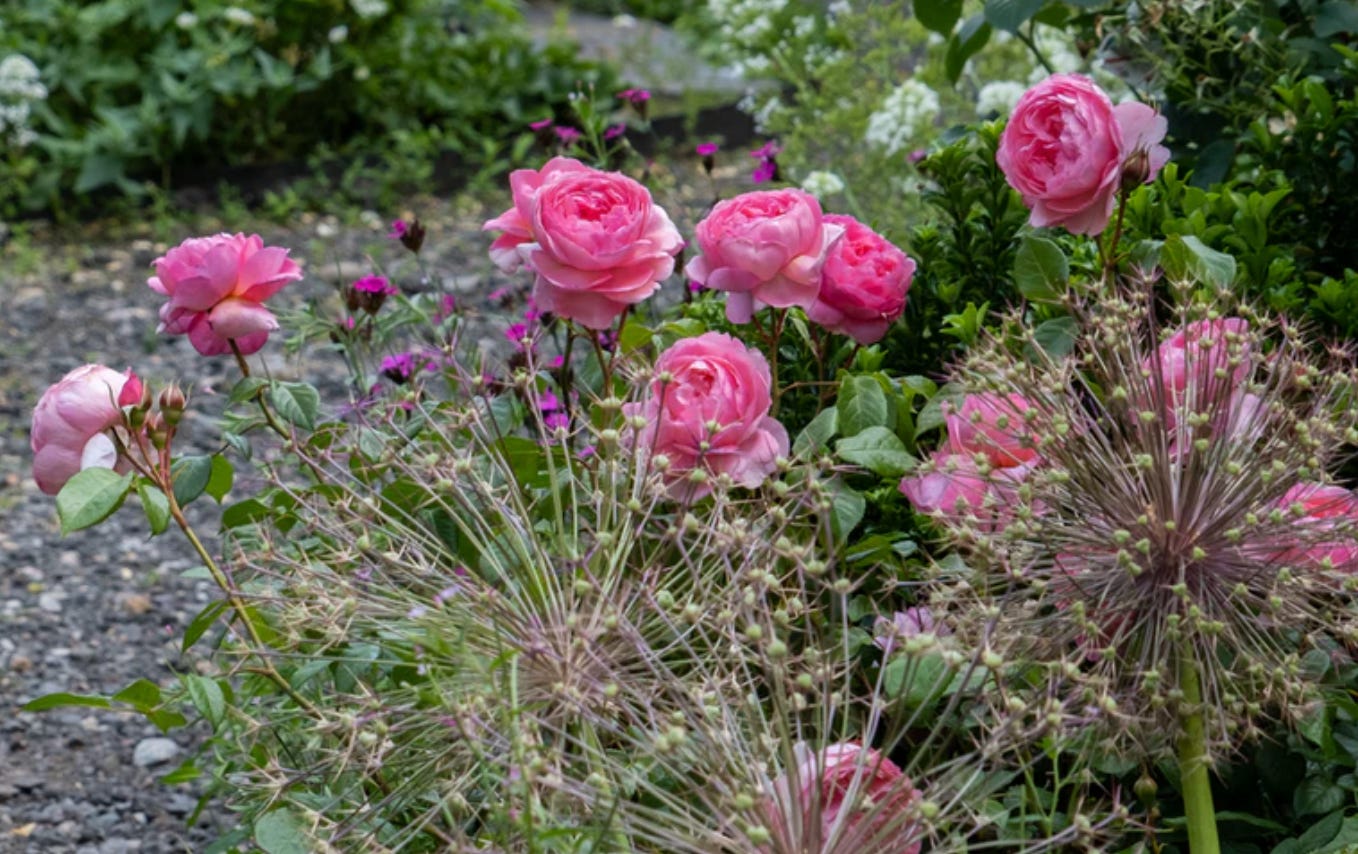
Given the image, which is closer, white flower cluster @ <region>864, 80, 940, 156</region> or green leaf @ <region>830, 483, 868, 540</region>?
green leaf @ <region>830, 483, 868, 540</region>

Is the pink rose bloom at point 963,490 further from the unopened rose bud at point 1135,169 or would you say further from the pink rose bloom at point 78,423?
the pink rose bloom at point 78,423

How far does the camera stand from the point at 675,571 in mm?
1568

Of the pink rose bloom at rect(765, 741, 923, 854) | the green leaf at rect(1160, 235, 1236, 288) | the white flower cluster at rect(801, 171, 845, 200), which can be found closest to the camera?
the pink rose bloom at rect(765, 741, 923, 854)

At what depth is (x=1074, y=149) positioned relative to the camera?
165 centimetres

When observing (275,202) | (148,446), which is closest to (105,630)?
(148,446)

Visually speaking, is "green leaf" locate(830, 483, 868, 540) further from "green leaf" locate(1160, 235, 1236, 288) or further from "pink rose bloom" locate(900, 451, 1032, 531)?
"green leaf" locate(1160, 235, 1236, 288)

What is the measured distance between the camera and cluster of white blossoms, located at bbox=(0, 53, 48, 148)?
215 inches

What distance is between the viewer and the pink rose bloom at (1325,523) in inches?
53.3

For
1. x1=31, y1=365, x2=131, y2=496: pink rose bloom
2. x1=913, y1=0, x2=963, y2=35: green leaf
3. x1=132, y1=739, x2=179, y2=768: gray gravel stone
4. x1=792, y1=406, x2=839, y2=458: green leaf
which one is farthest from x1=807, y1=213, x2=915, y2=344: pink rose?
x1=132, y1=739, x2=179, y2=768: gray gravel stone

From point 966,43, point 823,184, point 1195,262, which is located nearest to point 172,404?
point 1195,262

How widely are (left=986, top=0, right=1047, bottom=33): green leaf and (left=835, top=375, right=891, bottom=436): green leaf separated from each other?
0.78 meters

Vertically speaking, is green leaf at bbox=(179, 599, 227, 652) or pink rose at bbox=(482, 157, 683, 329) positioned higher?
pink rose at bbox=(482, 157, 683, 329)

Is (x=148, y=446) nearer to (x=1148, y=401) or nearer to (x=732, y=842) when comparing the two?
(x=732, y=842)

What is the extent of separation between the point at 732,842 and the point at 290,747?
3.31 ft
